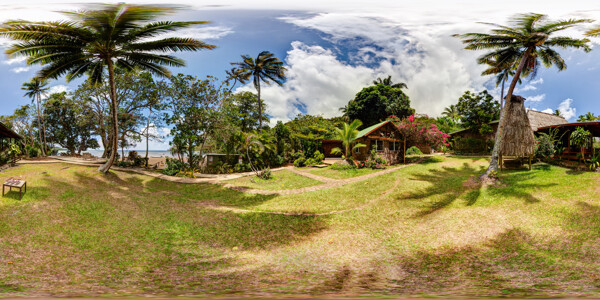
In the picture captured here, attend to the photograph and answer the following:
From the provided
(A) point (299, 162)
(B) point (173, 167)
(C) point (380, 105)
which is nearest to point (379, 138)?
(A) point (299, 162)

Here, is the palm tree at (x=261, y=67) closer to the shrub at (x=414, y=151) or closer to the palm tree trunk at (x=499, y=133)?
the palm tree trunk at (x=499, y=133)

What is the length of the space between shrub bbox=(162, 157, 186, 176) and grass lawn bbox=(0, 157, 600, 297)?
4.32 m

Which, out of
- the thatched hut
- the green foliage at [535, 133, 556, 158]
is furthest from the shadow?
the green foliage at [535, 133, 556, 158]

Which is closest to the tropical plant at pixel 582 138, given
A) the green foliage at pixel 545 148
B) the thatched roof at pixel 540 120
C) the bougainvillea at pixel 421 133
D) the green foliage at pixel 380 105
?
the green foliage at pixel 545 148

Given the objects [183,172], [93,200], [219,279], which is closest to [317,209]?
[219,279]

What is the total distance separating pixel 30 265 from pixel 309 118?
2282cm

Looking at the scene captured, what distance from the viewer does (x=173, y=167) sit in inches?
493

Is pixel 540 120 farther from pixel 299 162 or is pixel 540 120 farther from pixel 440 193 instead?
pixel 299 162

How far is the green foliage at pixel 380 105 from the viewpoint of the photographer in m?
24.1

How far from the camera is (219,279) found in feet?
6.10

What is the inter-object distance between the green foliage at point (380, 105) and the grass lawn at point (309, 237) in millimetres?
17480

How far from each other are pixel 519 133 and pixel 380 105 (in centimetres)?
1599

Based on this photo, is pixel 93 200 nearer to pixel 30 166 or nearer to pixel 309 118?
pixel 30 166

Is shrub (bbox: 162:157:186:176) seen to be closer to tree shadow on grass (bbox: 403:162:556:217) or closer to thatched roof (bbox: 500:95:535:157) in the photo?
tree shadow on grass (bbox: 403:162:556:217)
